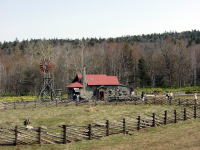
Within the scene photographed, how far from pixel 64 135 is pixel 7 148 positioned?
3832 mm

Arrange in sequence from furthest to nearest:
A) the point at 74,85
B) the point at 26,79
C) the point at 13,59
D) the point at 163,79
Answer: the point at 13,59, the point at 163,79, the point at 26,79, the point at 74,85

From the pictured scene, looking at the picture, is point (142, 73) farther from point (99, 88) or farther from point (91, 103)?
point (91, 103)

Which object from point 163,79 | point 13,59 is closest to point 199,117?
point 163,79

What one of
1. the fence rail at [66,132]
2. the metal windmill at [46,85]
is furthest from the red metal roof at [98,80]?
the fence rail at [66,132]

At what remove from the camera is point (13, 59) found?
334ft

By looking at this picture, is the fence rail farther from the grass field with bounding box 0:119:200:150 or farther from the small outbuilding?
the small outbuilding

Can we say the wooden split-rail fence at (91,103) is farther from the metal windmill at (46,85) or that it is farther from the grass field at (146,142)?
the grass field at (146,142)

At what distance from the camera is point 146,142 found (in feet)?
64.5

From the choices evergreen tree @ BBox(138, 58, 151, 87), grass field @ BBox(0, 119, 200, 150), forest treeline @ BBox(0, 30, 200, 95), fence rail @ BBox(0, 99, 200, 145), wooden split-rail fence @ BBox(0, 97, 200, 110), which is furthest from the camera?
evergreen tree @ BBox(138, 58, 151, 87)

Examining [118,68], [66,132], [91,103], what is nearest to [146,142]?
[66,132]

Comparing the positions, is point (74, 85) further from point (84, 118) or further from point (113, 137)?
point (113, 137)

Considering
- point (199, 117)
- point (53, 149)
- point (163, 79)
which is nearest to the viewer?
point (53, 149)

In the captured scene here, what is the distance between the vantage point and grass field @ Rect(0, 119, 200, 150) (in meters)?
18.3

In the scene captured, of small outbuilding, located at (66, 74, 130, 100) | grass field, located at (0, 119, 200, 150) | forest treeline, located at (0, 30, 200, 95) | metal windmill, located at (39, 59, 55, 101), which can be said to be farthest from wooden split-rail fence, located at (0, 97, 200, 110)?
forest treeline, located at (0, 30, 200, 95)
